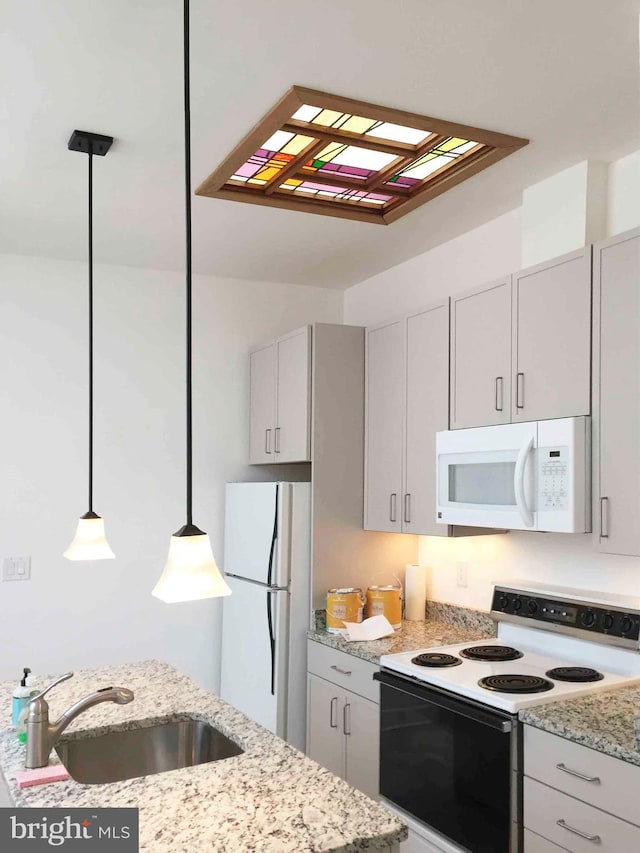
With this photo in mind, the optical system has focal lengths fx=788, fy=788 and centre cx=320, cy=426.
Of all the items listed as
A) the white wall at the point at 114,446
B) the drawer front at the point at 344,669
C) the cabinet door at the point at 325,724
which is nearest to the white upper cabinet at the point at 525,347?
the drawer front at the point at 344,669

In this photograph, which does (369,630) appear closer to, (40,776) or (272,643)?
(272,643)

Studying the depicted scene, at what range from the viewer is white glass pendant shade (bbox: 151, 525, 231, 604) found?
160cm

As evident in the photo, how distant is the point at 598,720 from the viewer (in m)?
2.22

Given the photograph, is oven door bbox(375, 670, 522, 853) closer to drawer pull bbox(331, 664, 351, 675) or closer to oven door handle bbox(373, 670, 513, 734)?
oven door handle bbox(373, 670, 513, 734)

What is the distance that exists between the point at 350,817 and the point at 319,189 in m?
2.25

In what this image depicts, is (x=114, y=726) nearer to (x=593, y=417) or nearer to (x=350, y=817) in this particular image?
(x=350, y=817)

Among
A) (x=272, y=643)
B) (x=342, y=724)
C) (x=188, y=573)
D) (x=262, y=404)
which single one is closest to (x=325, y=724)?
(x=342, y=724)

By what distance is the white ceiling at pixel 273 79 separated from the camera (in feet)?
6.18

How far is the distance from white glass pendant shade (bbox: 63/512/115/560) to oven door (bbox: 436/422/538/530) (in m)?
1.33

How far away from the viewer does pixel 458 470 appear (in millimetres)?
3088

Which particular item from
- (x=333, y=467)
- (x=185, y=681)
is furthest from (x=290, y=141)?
(x=185, y=681)

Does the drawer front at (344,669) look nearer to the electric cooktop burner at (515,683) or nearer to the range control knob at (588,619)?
the electric cooktop burner at (515,683)

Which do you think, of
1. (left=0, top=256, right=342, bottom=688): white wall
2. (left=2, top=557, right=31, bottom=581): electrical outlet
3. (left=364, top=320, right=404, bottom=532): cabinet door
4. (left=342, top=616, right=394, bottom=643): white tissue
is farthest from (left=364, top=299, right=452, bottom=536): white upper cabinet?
(left=2, top=557, right=31, bottom=581): electrical outlet

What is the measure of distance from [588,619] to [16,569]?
8.61 feet
